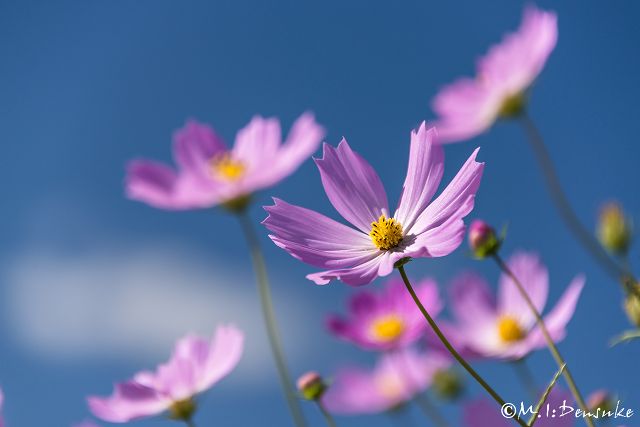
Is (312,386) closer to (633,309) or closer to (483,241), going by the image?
(483,241)

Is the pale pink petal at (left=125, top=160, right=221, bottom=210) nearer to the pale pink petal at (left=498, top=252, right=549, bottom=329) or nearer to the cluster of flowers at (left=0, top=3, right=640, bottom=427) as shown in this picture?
the cluster of flowers at (left=0, top=3, right=640, bottom=427)

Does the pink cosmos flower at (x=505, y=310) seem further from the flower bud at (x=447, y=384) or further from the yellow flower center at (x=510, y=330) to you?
the flower bud at (x=447, y=384)

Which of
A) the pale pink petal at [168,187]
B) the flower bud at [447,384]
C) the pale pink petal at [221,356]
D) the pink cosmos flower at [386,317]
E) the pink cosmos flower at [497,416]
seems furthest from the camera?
the flower bud at [447,384]

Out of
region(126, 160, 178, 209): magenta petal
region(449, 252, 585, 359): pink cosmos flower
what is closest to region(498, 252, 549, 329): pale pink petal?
region(449, 252, 585, 359): pink cosmos flower

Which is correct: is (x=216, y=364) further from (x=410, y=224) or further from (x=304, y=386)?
(x=410, y=224)

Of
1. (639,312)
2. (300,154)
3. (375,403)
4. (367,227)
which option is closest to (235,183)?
(300,154)

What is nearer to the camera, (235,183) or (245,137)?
(235,183)

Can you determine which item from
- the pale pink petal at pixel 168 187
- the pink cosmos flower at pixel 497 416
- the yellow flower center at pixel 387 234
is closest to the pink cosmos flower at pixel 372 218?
the yellow flower center at pixel 387 234
